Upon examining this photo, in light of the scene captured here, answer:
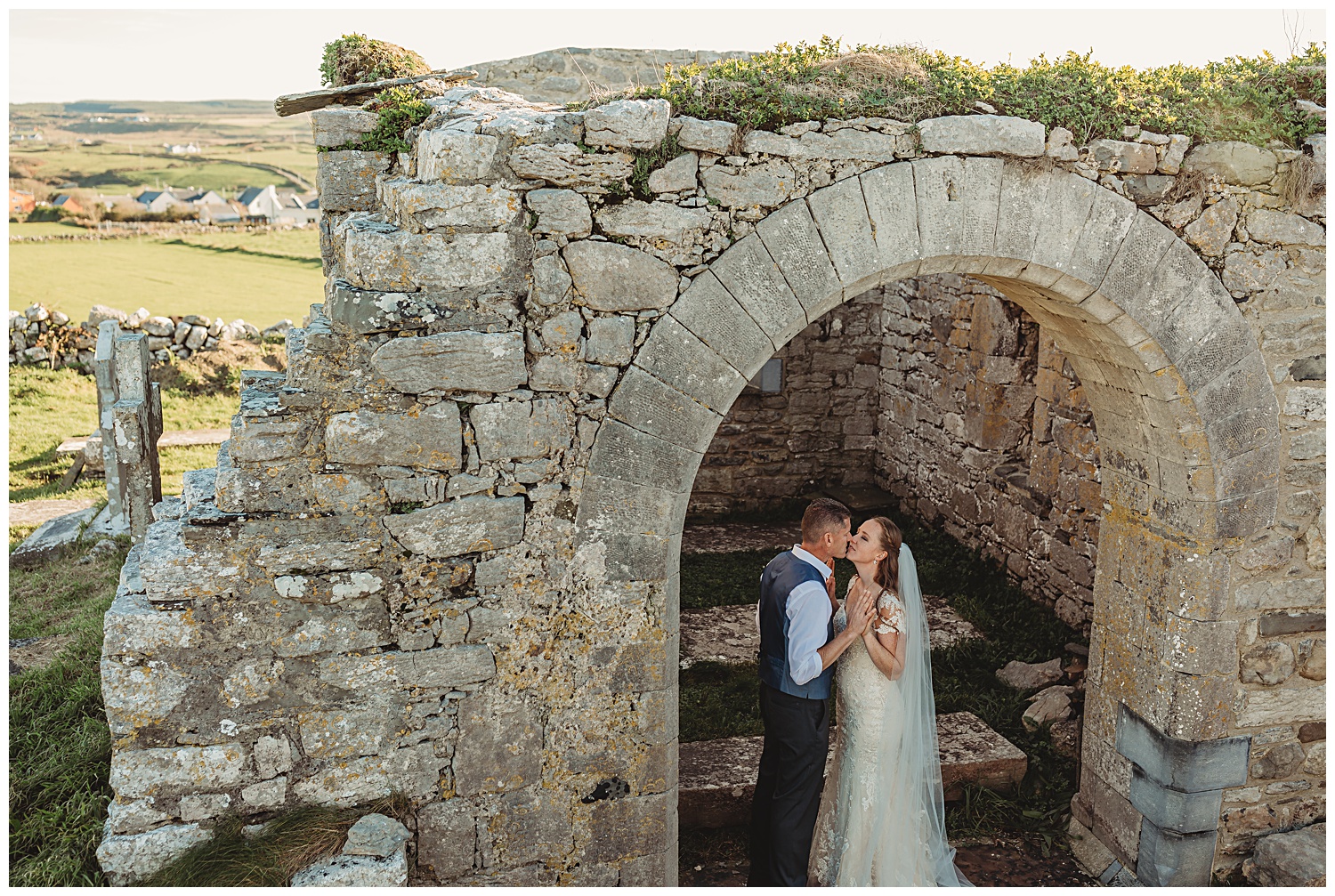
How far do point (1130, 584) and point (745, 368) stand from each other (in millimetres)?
2528

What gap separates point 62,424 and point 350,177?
10.2 metres

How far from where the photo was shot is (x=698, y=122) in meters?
3.59

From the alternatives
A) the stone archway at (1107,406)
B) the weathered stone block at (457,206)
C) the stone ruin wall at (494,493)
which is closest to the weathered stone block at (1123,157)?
the stone ruin wall at (494,493)

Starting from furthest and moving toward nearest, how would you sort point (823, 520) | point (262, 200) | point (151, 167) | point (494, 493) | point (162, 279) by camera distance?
point (151, 167), point (262, 200), point (162, 279), point (823, 520), point (494, 493)

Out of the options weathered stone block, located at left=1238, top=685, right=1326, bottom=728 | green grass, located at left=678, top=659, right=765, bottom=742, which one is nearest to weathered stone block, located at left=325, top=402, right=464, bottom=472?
green grass, located at left=678, top=659, right=765, bottom=742

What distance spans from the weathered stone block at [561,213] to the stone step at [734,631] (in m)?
3.93

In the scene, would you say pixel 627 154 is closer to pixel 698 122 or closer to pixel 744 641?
pixel 698 122

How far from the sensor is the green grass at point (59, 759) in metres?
3.70

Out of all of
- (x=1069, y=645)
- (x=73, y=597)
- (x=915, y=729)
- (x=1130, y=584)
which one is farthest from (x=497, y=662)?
(x=73, y=597)

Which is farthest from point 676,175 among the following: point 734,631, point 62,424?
point 62,424

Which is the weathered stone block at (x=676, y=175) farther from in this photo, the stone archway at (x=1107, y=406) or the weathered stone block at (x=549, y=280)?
the weathered stone block at (x=549, y=280)

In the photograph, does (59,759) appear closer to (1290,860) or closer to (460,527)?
(460,527)

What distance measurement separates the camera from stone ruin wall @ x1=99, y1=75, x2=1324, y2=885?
351 centimetres

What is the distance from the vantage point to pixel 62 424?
12.3m
